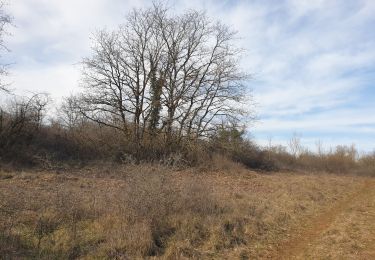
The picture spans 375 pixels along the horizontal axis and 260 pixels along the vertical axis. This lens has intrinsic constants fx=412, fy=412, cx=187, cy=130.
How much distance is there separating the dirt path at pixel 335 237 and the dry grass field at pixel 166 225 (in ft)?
0.07

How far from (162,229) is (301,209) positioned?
6.33 metres

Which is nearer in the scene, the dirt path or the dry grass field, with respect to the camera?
the dry grass field

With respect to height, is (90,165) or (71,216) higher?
(90,165)

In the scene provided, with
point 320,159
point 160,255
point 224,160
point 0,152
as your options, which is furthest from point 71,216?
point 320,159

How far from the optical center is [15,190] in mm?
13359

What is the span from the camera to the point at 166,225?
10.3m

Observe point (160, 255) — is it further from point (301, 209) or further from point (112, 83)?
point (112, 83)

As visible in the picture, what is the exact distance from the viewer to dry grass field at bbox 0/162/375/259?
8740 millimetres

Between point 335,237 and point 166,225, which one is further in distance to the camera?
point 335,237

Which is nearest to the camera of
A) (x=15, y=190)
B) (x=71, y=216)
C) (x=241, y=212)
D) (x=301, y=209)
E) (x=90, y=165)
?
(x=71, y=216)

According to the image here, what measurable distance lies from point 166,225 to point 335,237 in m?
4.36

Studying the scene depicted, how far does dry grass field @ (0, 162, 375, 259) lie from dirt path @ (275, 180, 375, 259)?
23 millimetres

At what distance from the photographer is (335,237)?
1059 cm

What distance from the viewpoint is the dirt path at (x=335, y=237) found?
9.22m
